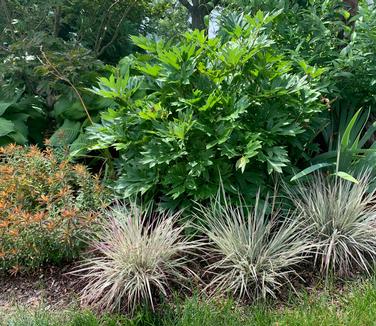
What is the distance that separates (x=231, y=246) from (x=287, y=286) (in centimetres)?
45

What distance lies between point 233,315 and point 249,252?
435mm

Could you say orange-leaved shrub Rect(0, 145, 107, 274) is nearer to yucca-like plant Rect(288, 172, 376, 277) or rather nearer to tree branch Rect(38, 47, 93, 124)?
tree branch Rect(38, 47, 93, 124)

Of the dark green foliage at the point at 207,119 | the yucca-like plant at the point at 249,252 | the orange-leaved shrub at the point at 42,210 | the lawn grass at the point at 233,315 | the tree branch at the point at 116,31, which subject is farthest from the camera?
the tree branch at the point at 116,31

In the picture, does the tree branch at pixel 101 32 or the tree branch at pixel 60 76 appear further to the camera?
the tree branch at pixel 101 32

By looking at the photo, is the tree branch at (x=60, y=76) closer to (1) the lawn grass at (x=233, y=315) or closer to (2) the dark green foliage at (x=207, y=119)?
(2) the dark green foliage at (x=207, y=119)

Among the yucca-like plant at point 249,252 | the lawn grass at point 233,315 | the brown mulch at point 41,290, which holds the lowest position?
the brown mulch at point 41,290

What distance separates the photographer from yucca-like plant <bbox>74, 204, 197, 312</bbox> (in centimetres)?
283

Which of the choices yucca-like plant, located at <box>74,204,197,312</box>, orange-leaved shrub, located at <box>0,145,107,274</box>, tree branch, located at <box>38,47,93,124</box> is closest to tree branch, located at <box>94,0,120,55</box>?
tree branch, located at <box>38,47,93,124</box>

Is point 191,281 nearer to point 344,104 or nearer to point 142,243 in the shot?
point 142,243

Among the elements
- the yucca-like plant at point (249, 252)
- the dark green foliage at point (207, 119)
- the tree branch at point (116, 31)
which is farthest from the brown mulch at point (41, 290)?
the tree branch at point (116, 31)

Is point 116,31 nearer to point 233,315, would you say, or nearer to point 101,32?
point 101,32

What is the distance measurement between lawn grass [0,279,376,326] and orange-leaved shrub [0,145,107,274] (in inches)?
17.4

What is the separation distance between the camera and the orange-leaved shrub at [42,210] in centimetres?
314

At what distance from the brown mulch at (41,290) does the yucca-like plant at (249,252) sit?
0.93 meters
